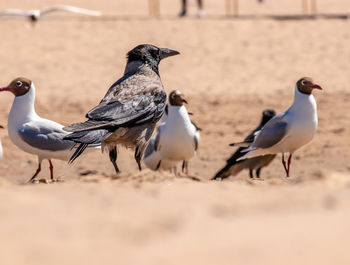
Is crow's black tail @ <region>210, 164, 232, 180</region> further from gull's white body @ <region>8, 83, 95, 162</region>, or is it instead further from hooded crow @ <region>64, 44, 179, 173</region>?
gull's white body @ <region>8, 83, 95, 162</region>

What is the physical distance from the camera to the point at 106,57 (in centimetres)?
2175

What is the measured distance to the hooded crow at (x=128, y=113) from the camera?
8.41 meters

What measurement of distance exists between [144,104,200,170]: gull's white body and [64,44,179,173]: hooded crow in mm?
972

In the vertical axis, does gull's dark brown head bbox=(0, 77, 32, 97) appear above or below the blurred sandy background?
above

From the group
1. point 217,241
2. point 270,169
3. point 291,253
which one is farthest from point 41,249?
point 270,169

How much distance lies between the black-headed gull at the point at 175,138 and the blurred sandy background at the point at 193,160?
0.99 metres

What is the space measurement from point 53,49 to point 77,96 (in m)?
4.46

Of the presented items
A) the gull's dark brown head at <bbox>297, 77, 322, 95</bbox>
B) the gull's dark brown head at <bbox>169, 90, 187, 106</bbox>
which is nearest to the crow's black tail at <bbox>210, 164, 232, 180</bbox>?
the gull's dark brown head at <bbox>169, 90, 187, 106</bbox>

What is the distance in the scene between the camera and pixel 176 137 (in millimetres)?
10555

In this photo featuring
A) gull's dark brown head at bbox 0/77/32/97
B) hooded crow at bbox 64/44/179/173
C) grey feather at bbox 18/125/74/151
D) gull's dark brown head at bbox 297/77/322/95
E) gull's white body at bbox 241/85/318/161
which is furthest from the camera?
gull's dark brown head at bbox 297/77/322/95

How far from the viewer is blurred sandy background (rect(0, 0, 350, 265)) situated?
4086 mm

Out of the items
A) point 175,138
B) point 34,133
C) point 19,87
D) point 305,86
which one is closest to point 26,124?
point 34,133

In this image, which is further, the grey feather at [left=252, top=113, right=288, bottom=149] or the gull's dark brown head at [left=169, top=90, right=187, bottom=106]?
the gull's dark brown head at [left=169, top=90, right=187, bottom=106]

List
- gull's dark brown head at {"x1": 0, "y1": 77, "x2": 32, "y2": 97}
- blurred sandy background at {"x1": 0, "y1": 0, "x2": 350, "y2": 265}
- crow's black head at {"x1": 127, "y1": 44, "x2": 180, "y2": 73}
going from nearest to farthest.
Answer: blurred sandy background at {"x1": 0, "y1": 0, "x2": 350, "y2": 265}, crow's black head at {"x1": 127, "y1": 44, "x2": 180, "y2": 73}, gull's dark brown head at {"x1": 0, "y1": 77, "x2": 32, "y2": 97}
